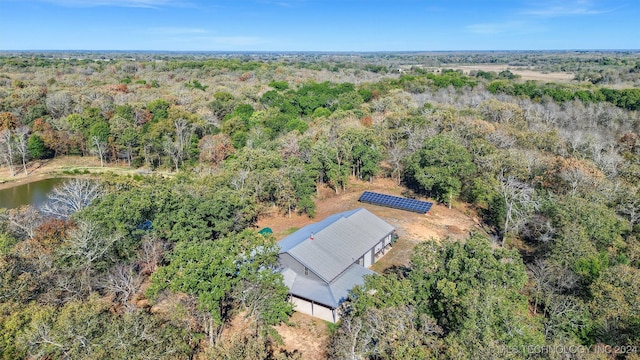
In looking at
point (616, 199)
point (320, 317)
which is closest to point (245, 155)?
point (320, 317)

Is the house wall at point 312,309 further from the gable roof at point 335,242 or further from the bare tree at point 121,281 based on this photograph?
the bare tree at point 121,281

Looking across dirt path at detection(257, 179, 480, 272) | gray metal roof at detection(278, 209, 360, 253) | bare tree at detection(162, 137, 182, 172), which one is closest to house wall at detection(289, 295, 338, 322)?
gray metal roof at detection(278, 209, 360, 253)

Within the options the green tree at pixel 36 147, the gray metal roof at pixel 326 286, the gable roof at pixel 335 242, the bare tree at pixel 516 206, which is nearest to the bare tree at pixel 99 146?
the green tree at pixel 36 147

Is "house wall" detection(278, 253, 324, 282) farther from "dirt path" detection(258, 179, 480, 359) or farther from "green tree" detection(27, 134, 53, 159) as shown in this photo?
"green tree" detection(27, 134, 53, 159)

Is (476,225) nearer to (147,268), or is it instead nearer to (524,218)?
(524,218)

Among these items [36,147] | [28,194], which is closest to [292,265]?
[28,194]

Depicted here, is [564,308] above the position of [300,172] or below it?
below
